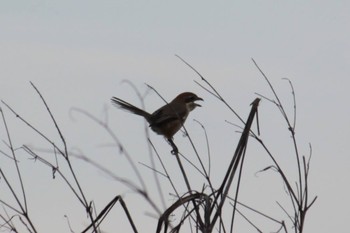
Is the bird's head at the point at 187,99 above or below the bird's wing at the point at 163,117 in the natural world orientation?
above

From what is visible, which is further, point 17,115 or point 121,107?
point 121,107

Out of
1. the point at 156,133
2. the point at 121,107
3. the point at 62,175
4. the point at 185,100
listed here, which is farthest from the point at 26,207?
the point at 185,100

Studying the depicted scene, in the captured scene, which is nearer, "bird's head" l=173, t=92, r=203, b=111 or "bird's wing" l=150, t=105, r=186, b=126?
"bird's wing" l=150, t=105, r=186, b=126

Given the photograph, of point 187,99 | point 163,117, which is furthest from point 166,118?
point 187,99

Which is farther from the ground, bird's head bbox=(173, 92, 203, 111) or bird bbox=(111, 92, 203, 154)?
bird's head bbox=(173, 92, 203, 111)

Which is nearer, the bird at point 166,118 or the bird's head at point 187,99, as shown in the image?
the bird at point 166,118

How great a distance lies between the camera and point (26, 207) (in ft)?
6.51

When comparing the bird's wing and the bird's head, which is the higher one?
the bird's head

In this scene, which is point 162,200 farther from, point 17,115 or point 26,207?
point 17,115

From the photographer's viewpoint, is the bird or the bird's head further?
the bird's head

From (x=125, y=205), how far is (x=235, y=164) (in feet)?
0.94

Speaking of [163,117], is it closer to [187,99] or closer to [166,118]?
[166,118]

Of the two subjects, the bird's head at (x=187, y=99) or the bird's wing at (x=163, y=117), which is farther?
the bird's head at (x=187, y=99)

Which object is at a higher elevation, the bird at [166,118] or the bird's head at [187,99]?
the bird's head at [187,99]
